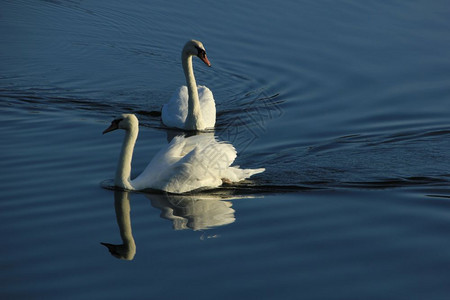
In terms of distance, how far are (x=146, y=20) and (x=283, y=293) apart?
14267 mm

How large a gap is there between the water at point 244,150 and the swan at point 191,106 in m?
0.31

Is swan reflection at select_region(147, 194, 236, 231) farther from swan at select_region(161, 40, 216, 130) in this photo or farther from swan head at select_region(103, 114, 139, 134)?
swan at select_region(161, 40, 216, 130)

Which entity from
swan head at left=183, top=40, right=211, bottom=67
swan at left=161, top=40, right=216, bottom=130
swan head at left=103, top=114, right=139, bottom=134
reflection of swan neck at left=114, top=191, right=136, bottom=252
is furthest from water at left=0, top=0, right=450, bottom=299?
swan head at left=183, top=40, right=211, bottom=67

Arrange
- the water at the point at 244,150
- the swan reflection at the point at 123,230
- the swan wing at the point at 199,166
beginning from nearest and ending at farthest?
1. the water at the point at 244,150
2. the swan reflection at the point at 123,230
3. the swan wing at the point at 199,166

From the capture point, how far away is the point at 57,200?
10.4 m

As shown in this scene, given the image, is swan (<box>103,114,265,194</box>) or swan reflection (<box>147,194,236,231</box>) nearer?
swan reflection (<box>147,194,236,231</box>)

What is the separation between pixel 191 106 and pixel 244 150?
2146mm

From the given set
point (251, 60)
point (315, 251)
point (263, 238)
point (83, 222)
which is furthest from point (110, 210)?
point (251, 60)

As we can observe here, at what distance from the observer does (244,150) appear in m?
13.1

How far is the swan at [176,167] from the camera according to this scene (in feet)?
35.8

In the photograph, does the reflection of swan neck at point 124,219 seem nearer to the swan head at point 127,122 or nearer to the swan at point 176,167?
the swan at point 176,167

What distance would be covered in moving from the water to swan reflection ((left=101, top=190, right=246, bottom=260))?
0.12 ft

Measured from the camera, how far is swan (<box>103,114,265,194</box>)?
10918 millimetres

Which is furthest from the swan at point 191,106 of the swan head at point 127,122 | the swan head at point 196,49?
the swan head at point 127,122
